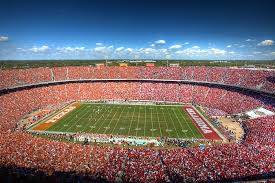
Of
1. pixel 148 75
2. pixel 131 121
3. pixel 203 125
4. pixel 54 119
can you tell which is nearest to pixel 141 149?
pixel 131 121

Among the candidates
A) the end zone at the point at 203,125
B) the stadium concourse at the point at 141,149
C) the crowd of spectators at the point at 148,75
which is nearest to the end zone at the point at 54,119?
the stadium concourse at the point at 141,149

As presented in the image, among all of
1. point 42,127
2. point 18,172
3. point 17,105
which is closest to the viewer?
point 18,172

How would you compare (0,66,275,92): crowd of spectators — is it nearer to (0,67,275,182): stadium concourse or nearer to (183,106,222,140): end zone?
(0,67,275,182): stadium concourse

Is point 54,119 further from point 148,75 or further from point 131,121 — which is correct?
point 148,75

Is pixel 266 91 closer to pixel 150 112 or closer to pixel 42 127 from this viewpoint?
pixel 150 112

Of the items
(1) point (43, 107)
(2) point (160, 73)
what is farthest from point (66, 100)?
(2) point (160, 73)

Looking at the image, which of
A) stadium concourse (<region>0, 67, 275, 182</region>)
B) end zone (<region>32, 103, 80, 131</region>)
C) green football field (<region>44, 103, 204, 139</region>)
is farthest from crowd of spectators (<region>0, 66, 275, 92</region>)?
green football field (<region>44, 103, 204, 139</region>)
